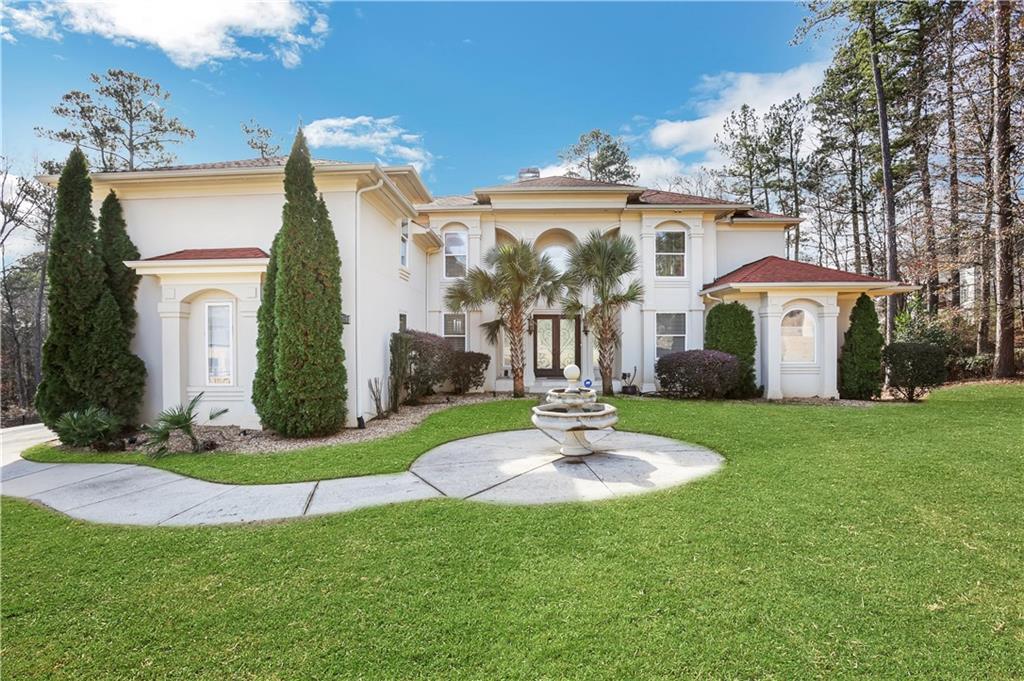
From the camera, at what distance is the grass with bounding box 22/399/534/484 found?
587cm

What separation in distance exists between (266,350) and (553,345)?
9938 mm

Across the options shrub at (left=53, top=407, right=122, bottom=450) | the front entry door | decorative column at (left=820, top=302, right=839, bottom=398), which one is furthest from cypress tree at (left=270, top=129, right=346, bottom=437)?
decorative column at (left=820, top=302, right=839, bottom=398)

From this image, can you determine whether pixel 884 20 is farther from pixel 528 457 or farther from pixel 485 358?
pixel 528 457

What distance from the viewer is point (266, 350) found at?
8.16 meters

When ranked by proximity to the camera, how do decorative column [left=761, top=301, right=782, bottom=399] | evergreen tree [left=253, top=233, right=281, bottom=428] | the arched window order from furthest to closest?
the arched window < decorative column [left=761, top=301, right=782, bottom=399] < evergreen tree [left=253, top=233, right=281, bottom=428]

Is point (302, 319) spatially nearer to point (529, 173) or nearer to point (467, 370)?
point (467, 370)

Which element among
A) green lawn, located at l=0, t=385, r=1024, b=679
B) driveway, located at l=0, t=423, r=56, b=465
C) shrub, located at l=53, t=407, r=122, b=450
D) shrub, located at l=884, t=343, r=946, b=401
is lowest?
driveway, located at l=0, t=423, r=56, b=465

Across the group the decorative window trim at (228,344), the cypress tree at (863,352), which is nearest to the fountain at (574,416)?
the decorative window trim at (228,344)

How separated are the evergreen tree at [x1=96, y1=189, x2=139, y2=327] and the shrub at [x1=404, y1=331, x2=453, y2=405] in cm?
575

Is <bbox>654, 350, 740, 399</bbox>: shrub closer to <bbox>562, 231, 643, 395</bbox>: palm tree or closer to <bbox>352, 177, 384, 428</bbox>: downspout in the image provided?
<bbox>562, 231, 643, 395</bbox>: palm tree

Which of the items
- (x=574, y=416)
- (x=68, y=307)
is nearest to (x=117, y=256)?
(x=68, y=307)

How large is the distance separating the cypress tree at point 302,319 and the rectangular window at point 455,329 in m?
7.31

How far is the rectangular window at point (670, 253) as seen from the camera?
14.8 metres

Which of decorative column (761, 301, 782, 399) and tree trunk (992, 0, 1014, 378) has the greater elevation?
tree trunk (992, 0, 1014, 378)
